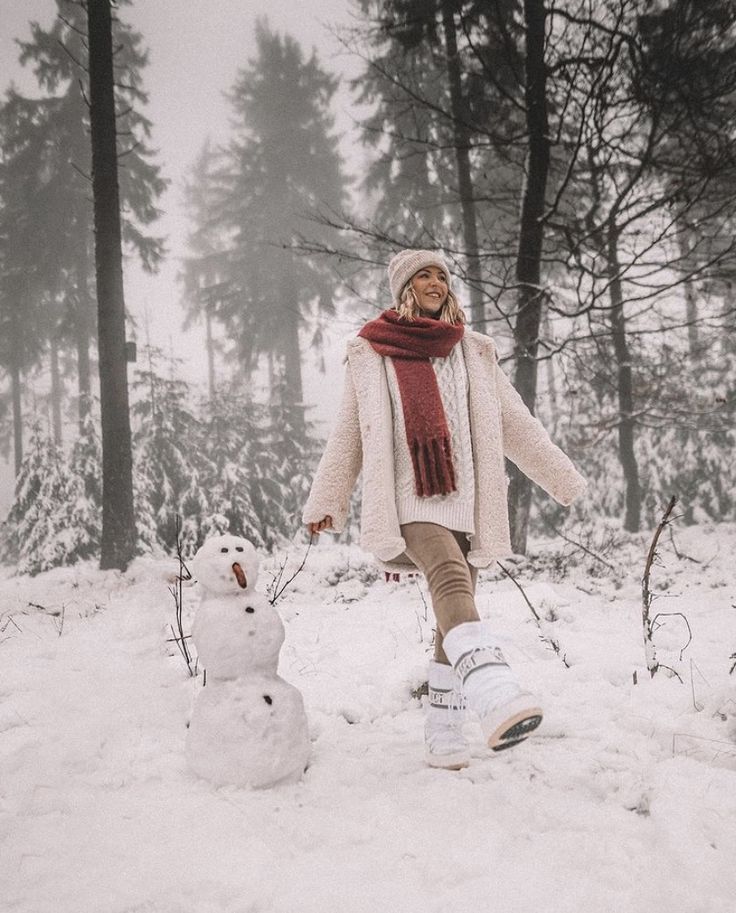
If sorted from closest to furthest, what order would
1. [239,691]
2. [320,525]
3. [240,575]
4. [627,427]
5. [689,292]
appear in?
[239,691] → [240,575] → [320,525] → [627,427] → [689,292]

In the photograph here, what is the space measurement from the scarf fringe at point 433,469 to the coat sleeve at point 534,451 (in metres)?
0.49

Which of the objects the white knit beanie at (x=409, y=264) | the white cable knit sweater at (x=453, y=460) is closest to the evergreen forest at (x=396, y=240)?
the white cable knit sweater at (x=453, y=460)

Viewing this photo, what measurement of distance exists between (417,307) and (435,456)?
2.69 feet

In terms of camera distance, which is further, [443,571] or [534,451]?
[534,451]

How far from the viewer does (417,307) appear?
102 inches

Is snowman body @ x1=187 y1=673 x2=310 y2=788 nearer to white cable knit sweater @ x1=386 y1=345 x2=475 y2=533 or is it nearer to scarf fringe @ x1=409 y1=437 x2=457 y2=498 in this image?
white cable knit sweater @ x1=386 y1=345 x2=475 y2=533

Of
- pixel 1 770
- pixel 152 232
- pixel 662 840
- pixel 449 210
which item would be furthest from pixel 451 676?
pixel 152 232

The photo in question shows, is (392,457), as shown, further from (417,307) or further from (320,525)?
(417,307)

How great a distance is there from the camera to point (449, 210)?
534 inches

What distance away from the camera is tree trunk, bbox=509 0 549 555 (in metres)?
5.85

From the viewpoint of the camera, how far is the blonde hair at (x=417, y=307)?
257cm

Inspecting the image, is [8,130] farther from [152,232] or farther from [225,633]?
[225,633]

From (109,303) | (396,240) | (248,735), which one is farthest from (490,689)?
(109,303)

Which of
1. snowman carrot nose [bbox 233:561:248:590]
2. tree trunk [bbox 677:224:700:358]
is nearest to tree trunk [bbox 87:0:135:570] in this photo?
snowman carrot nose [bbox 233:561:248:590]
